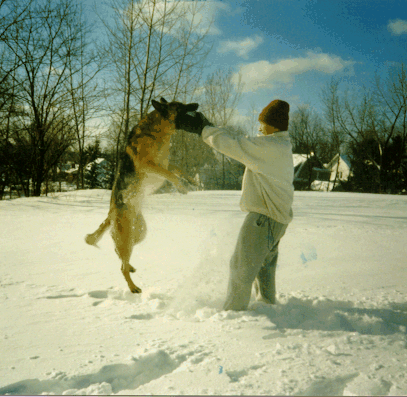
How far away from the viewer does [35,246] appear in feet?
18.0

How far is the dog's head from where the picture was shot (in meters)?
2.28

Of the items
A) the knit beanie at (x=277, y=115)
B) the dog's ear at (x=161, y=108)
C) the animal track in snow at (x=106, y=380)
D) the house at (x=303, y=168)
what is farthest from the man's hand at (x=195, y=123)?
the house at (x=303, y=168)

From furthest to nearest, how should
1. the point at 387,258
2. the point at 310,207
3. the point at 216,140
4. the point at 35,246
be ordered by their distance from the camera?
the point at 310,207, the point at 35,246, the point at 387,258, the point at 216,140

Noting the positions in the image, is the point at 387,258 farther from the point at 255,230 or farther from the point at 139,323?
the point at 139,323

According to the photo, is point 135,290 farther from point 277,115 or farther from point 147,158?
point 277,115

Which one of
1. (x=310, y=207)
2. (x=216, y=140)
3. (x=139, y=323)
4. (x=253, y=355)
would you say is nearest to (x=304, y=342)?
(x=253, y=355)

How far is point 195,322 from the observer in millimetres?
2594

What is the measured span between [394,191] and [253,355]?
2875cm

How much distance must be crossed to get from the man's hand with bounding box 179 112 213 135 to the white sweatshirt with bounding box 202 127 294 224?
42 mm

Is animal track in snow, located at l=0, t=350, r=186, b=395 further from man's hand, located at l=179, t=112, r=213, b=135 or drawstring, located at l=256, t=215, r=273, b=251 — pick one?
man's hand, located at l=179, t=112, r=213, b=135

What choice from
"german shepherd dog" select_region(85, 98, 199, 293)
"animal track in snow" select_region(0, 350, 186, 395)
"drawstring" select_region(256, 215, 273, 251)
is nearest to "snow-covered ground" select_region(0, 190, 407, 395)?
"animal track in snow" select_region(0, 350, 186, 395)

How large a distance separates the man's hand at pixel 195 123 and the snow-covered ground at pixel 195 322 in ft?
2.81

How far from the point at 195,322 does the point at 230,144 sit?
4.59 ft

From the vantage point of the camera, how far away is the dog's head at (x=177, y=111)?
2.28m
